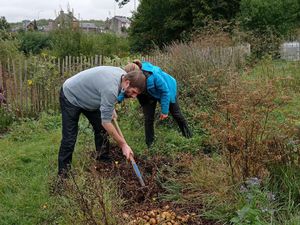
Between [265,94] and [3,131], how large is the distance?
535cm

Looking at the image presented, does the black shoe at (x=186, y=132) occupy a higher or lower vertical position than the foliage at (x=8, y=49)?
lower

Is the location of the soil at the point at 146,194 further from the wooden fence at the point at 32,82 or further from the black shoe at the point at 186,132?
the wooden fence at the point at 32,82

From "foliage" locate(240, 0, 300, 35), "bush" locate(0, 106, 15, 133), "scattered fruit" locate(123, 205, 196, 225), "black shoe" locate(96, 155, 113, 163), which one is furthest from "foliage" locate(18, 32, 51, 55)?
"scattered fruit" locate(123, 205, 196, 225)

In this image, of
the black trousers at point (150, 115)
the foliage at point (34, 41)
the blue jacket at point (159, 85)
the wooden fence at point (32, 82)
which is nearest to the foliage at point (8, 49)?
the wooden fence at point (32, 82)

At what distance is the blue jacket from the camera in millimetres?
5258

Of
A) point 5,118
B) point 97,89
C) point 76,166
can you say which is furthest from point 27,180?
point 5,118

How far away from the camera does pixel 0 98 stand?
7.11 metres

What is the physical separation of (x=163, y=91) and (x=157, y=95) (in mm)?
156

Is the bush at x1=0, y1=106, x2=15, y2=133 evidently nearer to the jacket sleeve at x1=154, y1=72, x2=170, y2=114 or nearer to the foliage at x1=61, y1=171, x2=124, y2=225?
the jacket sleeve at x1=154, y1=72, x2=170, y2=114

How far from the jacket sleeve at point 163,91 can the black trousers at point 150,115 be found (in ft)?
0.76

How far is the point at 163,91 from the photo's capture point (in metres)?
5.33

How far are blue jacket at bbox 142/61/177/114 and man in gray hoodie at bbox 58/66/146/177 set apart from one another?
36.2 inches

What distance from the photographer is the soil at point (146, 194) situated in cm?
351

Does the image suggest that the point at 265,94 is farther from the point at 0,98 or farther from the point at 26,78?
the point at 26,78
